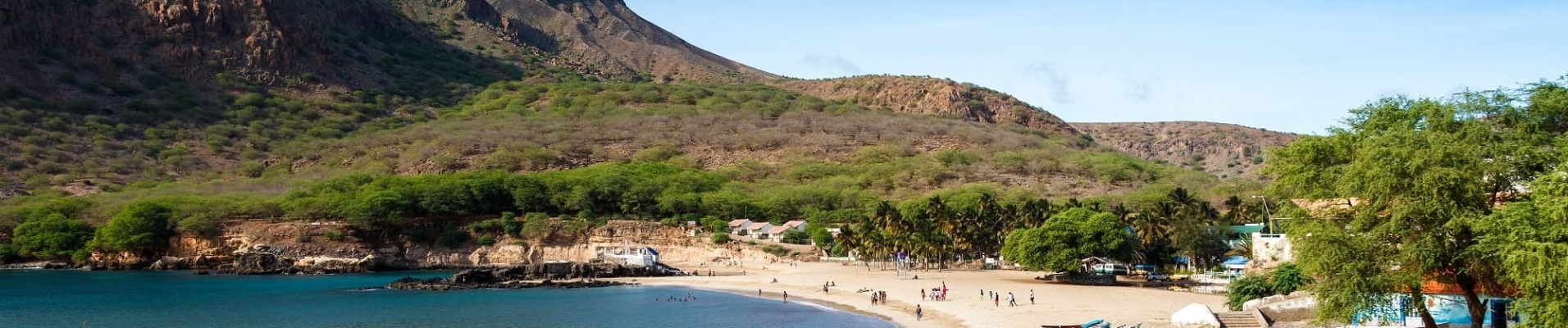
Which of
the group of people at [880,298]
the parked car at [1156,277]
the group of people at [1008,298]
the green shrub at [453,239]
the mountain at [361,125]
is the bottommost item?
the group of people at [880,298]

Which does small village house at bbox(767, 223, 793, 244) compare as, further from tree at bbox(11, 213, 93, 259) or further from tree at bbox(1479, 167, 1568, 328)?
tree at bbox(1479, 167, 1568, 328)

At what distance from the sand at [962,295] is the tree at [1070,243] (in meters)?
1.37

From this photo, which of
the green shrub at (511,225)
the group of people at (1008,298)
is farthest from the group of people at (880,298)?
the green shrub at (511,225)

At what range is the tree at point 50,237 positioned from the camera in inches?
3780

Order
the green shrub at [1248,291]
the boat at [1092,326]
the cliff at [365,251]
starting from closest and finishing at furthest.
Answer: the boat at [1092,326], the green shrub at [1248,291], the cliff at [365,251]

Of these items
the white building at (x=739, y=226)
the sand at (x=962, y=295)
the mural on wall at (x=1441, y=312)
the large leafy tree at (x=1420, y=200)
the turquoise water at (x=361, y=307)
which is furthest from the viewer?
the white building at (x=739, y=226)

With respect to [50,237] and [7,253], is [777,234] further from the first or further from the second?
[7,253]

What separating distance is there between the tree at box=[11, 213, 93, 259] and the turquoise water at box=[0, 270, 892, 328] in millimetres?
17467

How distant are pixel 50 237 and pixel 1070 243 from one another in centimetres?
8299

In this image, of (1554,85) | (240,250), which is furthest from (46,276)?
(1554,85)

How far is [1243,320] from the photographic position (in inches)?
1344

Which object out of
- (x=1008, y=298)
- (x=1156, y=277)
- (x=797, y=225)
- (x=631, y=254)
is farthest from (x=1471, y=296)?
(x=797, y=225)

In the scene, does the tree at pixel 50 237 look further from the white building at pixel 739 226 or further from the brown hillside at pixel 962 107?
the brown hillside at pixel 962 107

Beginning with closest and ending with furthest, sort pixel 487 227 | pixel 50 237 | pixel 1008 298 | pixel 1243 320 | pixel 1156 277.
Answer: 1. pixel 1243 320
2. pixel 1008 298
3. pixel 1156 277
4. pixel 50 237
5. pixel 487 227
